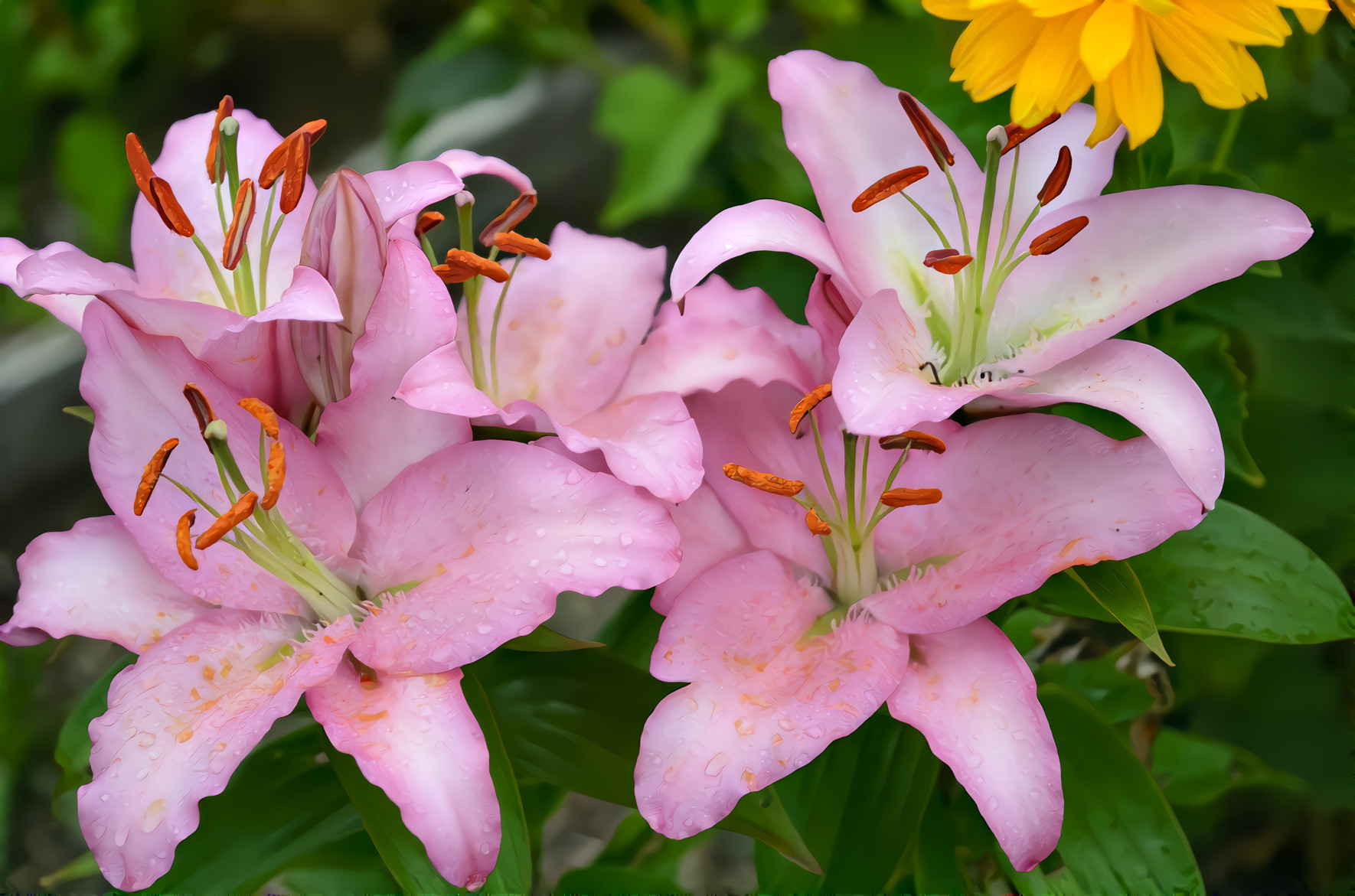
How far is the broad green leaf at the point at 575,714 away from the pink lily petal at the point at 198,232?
0.20 metres

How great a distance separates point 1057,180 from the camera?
37 cm

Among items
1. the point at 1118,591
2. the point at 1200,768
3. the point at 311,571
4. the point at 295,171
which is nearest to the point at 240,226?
the point at 295,171

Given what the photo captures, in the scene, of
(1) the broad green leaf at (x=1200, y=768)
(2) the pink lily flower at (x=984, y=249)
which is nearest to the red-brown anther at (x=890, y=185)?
(2) the pink lily flower at (x=984, y=249)

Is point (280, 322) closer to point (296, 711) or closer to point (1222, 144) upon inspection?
point (296, 711)

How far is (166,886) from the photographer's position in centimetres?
40

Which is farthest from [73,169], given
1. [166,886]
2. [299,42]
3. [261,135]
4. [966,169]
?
[966,169]

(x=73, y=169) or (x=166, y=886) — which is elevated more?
(x=73, y=169)

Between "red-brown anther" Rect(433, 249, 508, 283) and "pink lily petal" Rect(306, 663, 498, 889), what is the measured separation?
146 millimetres

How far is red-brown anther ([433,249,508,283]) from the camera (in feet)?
1.19

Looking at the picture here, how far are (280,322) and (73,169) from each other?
26.6 inches

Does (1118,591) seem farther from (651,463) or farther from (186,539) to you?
(186,539)

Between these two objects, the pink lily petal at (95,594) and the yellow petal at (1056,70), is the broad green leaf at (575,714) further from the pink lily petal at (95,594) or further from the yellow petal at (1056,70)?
the yellow petal at (1056,70)

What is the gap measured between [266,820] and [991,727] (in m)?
0.31

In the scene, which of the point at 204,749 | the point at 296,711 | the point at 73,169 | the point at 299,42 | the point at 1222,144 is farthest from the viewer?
the point at 299,42
